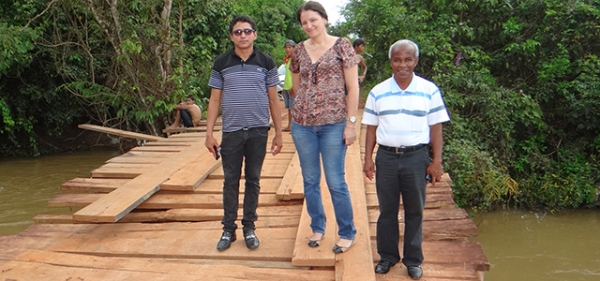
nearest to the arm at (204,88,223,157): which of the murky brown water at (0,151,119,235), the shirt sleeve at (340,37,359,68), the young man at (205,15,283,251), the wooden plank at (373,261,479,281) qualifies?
the young man at (205,15,283,251)

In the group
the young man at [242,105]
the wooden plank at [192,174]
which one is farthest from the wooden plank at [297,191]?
the wooden plank at [192,174]

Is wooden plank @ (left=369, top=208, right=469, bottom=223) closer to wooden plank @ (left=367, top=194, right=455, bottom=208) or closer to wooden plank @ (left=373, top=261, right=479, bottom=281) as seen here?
wooden plank @ (left=367, top=194, right=455, bottom=208)

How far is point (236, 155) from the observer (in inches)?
112

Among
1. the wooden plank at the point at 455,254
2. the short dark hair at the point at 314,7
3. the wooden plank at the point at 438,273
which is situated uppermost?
the short dark hair at the point at 314,7

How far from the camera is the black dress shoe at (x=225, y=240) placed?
2.91 metres

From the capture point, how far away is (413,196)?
97.8 inches

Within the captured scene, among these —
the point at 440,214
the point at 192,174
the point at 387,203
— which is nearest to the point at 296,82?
the point at 387,203

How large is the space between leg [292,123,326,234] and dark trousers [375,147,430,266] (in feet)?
1.19

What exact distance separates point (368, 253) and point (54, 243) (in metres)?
2.09

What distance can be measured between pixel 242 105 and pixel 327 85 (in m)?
0.54

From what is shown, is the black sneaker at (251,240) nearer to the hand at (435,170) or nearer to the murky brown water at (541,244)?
the hand at (435,170)

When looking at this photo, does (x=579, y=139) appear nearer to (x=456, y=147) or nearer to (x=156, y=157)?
(x=456, y=147)

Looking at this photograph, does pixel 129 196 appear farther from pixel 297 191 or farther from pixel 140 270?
pixel 297 191

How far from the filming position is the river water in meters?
6.35
